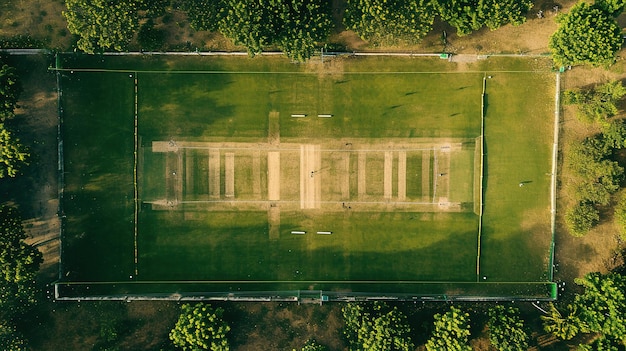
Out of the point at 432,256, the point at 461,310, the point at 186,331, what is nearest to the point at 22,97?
the point at 186,331

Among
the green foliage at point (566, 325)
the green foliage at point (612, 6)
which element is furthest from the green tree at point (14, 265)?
the green foliage at point (612, 6)

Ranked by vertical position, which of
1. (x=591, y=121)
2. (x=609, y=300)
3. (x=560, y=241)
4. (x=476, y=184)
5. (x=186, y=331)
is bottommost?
(x=186, y=331)

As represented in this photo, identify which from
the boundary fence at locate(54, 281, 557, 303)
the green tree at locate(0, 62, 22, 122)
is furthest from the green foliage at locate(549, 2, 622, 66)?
the green tree at locate(0, 62, 22, 122)

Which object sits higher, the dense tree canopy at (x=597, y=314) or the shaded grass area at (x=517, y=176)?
the shaded grass area at (x=517, y=176)

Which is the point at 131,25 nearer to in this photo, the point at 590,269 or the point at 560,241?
the point at 560,241

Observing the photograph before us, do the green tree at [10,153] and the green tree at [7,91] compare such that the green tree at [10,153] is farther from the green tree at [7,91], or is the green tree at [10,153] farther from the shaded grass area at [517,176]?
the shaded grass area at [517,176]

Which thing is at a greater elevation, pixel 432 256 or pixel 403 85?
pixel 403 85

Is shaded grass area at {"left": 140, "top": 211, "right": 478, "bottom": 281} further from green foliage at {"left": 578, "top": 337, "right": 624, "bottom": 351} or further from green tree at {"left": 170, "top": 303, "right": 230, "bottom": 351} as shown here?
green foliage at {"left": 578, "top": 337, "right": 624, "bottom": 351}

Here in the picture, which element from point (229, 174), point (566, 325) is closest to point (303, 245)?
point (229, 174)
